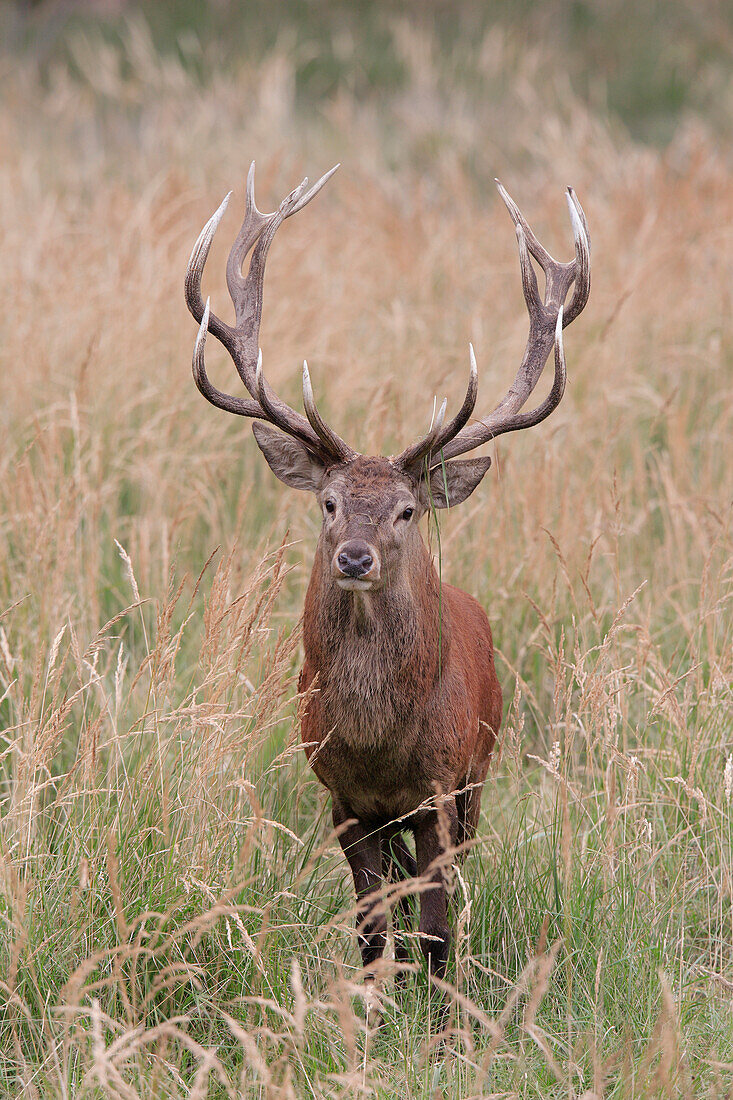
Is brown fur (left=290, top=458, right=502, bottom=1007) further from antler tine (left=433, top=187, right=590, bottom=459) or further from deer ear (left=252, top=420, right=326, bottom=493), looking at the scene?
antler tine (left=433, top=187, right=590, bottom=459)

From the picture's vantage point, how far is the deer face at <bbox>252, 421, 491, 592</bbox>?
2.77 metres

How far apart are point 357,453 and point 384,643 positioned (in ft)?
1.77

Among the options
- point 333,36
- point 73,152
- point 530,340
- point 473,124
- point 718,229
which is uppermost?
point 333,36

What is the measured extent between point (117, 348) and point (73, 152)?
5301 millimetres

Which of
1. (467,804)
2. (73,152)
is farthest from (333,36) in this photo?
(467,804)

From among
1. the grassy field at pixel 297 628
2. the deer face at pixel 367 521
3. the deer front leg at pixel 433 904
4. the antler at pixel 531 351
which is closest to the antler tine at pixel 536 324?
the antler at pixel 531 351

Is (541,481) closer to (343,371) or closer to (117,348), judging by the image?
(343,371)

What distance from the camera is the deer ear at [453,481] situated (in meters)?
3.18

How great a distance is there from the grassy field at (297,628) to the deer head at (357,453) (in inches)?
10.0

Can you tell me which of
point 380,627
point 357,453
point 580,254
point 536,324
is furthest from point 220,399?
point 580,254

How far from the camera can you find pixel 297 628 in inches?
122

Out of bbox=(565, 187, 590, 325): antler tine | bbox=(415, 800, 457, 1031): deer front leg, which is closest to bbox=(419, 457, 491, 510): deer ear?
bbox=(565, 187, 590, 325): antler tine

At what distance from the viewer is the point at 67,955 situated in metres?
2.71

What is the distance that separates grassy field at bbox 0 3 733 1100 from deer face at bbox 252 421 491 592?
0.23 metres
